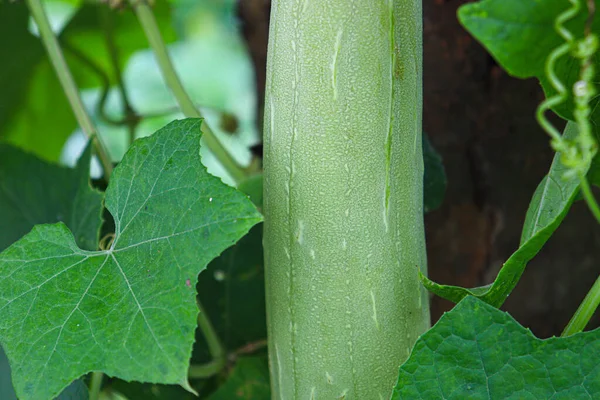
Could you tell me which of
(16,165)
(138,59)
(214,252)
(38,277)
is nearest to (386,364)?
(214,252)

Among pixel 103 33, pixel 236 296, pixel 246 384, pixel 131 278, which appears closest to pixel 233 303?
pixel 236 296

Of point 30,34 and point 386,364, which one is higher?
point 30,34

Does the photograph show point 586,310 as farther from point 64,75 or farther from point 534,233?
point 64,75

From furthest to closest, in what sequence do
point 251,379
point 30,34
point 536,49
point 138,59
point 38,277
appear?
point 138,59 < point 30,34 < point 251,379 < point 38,277 < point 536,49

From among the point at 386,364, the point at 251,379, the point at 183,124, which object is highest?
the point at 183,124

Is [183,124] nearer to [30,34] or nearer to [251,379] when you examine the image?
[251,379]

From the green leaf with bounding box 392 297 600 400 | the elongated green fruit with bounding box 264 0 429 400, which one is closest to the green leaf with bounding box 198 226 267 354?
the elongated green fruit with bounding box 264 0 429 400

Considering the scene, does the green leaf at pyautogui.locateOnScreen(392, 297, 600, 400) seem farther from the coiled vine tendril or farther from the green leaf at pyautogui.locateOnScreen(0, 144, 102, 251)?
the green leaf at pyautogui.locateOnScreen(0, 144, 102, 251)
